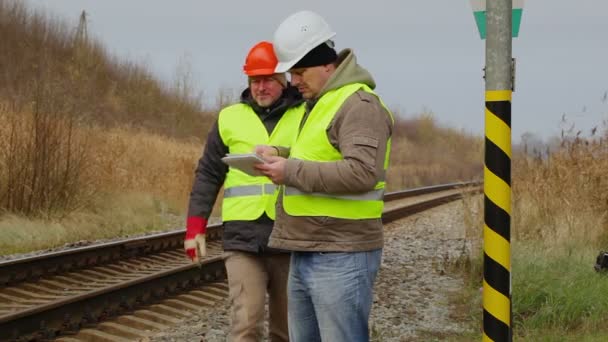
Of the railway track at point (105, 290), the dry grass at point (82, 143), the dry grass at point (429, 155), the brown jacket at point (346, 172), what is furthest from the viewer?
the dry grass at point (429, 155)

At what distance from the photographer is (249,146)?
17.0 ft

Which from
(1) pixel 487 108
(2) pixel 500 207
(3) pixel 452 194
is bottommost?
(3) pixel 452 194

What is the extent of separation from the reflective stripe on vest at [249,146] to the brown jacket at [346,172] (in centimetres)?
112

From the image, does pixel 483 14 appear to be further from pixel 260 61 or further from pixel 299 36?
pixel 299 36

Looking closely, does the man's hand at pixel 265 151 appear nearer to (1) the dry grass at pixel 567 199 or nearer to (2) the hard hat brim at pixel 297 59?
(2) the hard hat brim at pixel 297 59

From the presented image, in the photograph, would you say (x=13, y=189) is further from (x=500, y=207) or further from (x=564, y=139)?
(x=500, y=207)

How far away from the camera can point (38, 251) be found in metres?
11.7

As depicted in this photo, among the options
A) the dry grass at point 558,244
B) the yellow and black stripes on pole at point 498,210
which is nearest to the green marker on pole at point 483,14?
the yellow and black stripes on pole at point 498,210

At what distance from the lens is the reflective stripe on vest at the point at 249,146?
517cm

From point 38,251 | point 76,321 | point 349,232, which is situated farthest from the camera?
point 38,251

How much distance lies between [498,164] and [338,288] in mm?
1491

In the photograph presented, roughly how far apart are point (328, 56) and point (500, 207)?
4.90ft

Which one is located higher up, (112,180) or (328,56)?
(328,56)

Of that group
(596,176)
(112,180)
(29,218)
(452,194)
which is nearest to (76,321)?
(29,218)
